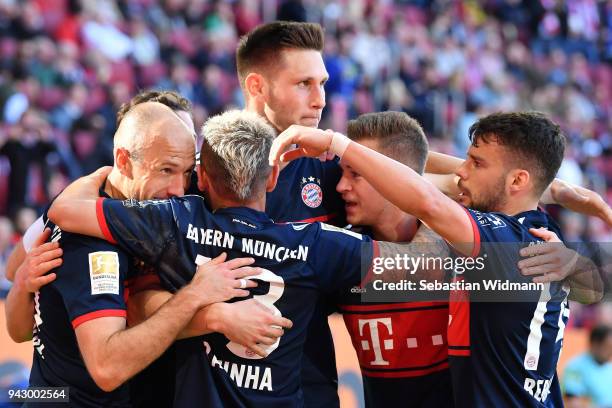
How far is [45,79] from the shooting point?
477 inches

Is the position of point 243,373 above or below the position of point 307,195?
below

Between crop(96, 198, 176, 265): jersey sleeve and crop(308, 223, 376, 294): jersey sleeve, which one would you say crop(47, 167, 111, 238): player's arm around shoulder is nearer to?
crop(96, 198, 176, 265): jersey sleeve

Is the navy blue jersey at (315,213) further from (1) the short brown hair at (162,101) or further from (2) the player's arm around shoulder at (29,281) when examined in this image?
(2) the player's arm around shoulder at (29,281)

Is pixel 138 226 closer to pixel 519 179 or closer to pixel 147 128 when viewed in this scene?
pixel 147 128

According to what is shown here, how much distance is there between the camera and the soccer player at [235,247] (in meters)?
3.87

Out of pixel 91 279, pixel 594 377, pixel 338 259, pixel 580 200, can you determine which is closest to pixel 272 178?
pixel 338 259

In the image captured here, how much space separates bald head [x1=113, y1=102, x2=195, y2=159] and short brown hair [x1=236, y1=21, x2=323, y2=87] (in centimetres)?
135

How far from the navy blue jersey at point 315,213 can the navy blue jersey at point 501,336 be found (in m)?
0.70

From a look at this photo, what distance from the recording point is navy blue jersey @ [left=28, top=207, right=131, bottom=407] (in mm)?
3809

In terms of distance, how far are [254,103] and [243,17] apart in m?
11.2

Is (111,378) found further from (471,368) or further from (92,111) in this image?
(92,111)

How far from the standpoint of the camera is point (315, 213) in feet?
16.0

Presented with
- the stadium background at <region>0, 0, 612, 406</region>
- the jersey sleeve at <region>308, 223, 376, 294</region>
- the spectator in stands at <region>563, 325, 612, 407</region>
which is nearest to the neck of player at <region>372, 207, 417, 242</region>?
the jersey sleeve at <region>308, 223, 376, 294</region>

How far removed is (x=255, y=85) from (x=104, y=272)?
2.02 m
